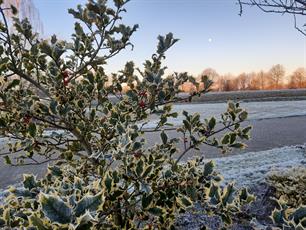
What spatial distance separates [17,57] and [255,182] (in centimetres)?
425

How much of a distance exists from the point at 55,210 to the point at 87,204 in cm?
10

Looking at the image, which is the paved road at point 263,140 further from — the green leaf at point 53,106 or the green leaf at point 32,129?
the green leaf at point 53,106

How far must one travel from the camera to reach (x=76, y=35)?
2510 mm

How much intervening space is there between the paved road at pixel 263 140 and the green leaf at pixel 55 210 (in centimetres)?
683

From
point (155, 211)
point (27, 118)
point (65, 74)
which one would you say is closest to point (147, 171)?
point (155, 211)

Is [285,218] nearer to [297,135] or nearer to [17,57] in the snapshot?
[17,57]

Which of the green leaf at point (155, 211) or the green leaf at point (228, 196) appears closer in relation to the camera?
the green leaf at point (228, 196)

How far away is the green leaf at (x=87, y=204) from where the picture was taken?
98 centimetres

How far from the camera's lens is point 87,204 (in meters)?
0.99

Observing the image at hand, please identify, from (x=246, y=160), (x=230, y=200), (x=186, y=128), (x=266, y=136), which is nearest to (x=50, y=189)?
(x=230, y=200)

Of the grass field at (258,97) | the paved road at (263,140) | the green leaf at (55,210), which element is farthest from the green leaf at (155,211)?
the grass field at (258,97)

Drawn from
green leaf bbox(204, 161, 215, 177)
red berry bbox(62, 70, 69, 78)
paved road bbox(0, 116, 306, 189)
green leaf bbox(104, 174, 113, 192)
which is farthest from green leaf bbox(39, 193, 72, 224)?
paved road bbox(0, 116, 306, 189)

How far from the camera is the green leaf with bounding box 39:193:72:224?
94cm

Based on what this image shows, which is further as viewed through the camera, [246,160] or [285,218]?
[246,160]
